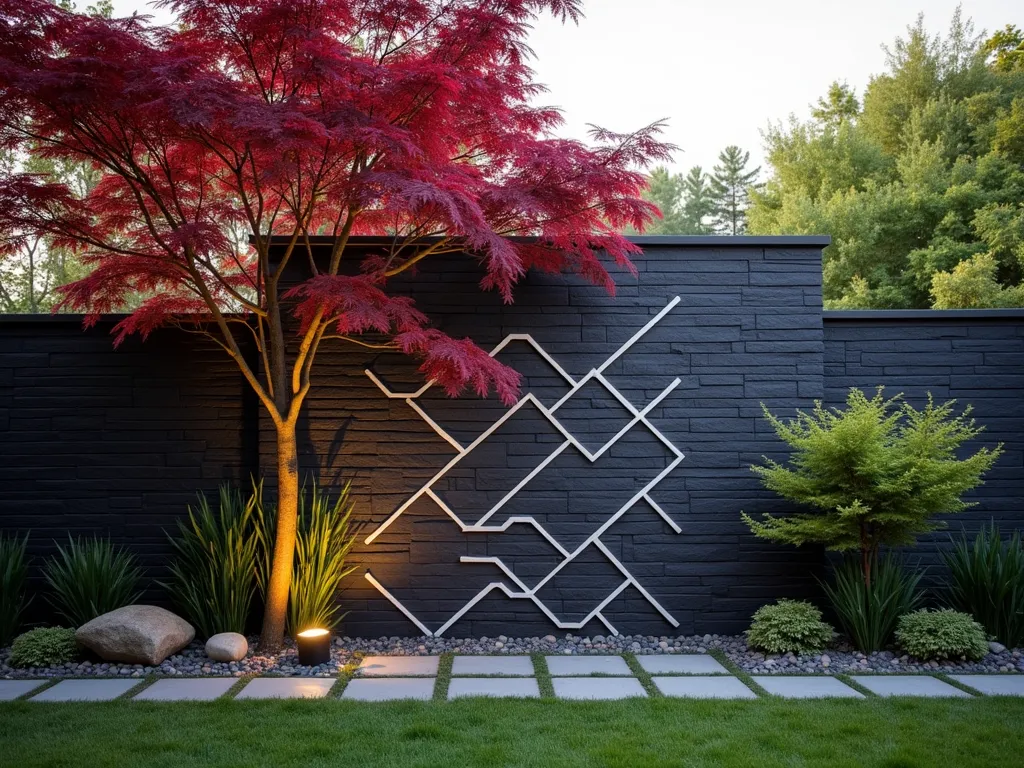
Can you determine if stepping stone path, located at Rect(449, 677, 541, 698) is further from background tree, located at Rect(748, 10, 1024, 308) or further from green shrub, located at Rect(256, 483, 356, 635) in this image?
background tree, located at Rect(748, 10, 1024, 308)

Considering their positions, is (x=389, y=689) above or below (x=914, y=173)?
below

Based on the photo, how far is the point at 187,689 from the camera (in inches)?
145

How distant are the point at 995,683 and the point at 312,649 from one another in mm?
3130

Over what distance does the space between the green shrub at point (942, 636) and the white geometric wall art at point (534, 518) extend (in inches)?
46.2

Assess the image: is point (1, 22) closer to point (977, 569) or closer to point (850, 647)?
point (850, 647)

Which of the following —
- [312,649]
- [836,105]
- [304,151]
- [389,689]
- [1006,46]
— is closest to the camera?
[304,151]

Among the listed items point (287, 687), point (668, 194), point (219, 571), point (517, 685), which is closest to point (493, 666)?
point (517, 685)

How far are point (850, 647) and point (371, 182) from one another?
3.33 m

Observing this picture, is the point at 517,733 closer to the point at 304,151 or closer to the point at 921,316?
the point at 304,151

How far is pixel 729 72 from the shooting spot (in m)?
11.5

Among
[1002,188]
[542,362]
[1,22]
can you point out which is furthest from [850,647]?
[1002,188]

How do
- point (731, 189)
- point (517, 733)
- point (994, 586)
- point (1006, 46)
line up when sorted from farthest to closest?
point (731, 189) < point (1006, 46) < point (994, 586) < point (517, 733)

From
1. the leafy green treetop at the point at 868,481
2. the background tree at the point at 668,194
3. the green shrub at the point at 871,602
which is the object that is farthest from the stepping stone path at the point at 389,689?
the background tree at the point at 668,194

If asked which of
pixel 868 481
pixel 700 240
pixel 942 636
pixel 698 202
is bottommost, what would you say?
pixel 942 636
